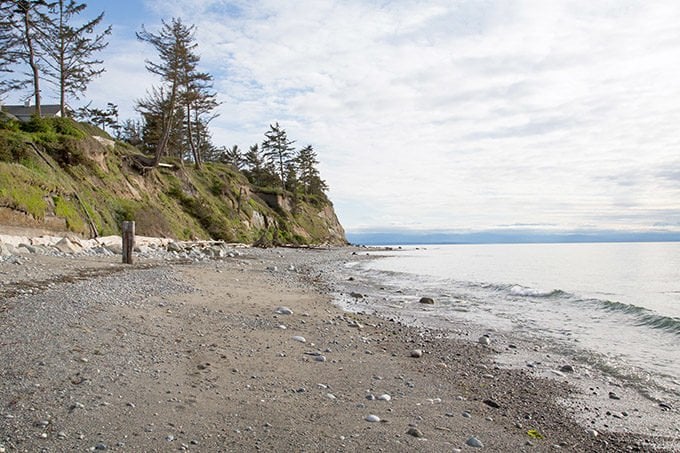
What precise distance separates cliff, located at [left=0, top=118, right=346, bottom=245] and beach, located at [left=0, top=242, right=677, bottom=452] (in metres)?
9.83

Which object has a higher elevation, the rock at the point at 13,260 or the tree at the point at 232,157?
the tree at the point at 232,157

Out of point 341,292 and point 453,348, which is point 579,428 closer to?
point 453,348

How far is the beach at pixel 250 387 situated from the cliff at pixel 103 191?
9826mm

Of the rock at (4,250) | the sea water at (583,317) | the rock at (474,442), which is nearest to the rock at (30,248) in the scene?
the rock at (4,250)

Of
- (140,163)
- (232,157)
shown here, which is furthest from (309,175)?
(140,163)

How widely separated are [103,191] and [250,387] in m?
23.7

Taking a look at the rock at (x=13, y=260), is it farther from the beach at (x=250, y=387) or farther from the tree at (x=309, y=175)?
the tree at (x=309, y=175)

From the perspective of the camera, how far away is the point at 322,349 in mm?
7461

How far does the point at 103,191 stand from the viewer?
25.2 metres

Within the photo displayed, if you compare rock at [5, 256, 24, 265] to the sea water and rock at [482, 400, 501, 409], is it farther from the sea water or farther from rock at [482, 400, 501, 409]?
rock at [482, 400, 501, 409]

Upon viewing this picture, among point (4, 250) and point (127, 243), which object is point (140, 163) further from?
point (4, 250)

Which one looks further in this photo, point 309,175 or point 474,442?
point 309,175

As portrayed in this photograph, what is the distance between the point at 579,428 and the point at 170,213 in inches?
1196

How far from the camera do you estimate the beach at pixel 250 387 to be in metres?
3.95
